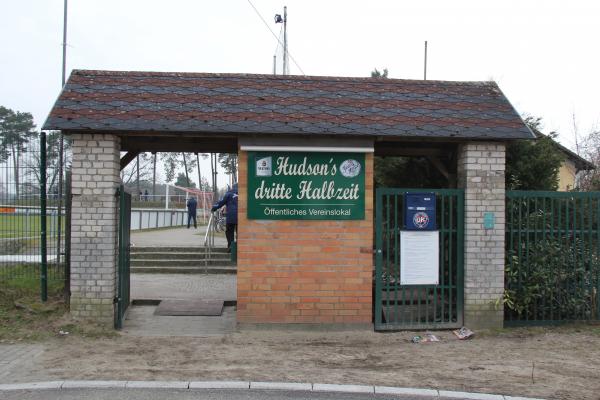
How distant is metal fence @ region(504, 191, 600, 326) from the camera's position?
861 cm

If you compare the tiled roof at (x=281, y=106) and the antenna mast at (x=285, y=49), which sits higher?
the antenna mast at (x=285, y=49)

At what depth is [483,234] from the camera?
8375 millimetres

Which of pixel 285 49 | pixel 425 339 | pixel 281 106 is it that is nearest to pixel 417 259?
pixel 425 339

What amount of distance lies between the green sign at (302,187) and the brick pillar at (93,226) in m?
1.98

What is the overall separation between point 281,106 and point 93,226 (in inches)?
124

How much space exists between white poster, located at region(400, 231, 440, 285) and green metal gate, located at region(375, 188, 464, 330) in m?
0.09

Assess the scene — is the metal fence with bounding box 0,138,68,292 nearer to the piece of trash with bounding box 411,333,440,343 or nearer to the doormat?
the doormat

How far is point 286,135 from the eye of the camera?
8.08 m

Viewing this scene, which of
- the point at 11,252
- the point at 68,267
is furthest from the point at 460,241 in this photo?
the point at 11,252

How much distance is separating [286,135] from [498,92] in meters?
3.57

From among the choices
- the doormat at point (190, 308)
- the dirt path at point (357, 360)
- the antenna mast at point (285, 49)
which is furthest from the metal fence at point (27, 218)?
the antenna mast at point (285, 49)

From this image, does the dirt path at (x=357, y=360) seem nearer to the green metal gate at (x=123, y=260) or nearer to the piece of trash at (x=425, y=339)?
the piece of trash at (x=425, y=339)

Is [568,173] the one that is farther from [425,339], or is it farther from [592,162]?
[425,339]

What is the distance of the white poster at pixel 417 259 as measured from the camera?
8.35 meters
